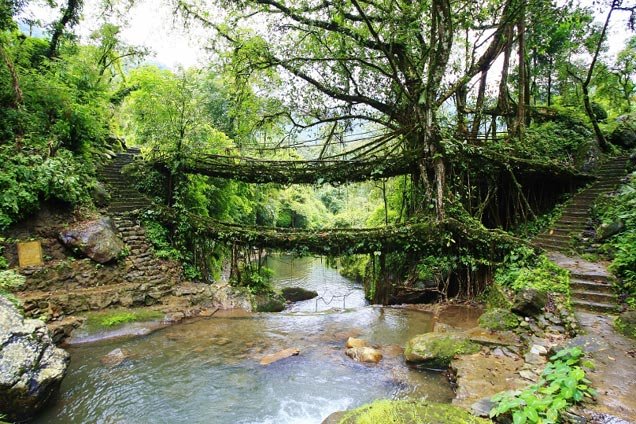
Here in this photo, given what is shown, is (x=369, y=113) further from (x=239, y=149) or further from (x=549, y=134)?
(x=549, y=134)

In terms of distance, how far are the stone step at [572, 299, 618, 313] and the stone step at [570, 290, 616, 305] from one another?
0.08 meters

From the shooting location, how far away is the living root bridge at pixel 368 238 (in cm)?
719

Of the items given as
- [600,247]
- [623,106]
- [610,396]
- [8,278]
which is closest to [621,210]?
[600,247]

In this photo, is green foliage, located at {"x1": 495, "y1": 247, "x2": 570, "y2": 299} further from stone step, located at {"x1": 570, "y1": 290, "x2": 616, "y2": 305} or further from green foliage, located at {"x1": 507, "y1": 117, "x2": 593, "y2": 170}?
green foliage, located at {"x1": 507, "y1": 117, "x2": 593, "y2": 170}

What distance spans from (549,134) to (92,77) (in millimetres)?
13423

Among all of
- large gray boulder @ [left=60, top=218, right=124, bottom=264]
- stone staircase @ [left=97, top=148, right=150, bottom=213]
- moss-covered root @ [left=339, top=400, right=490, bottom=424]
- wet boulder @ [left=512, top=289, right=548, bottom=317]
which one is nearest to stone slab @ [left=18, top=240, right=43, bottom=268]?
large gray boulder @ [left=60, top=218, right=124, bottom=264]

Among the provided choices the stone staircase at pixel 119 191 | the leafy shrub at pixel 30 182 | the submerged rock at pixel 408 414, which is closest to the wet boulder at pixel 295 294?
the stone staircase at pixel 119 191

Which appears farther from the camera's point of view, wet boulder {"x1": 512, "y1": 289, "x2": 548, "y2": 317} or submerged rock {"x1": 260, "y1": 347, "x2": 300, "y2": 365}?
submerged rock {"x1": 260, "y1": 347, "x2": 300, "y2": 365}

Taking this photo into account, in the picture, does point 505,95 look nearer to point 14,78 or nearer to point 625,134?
point 625,134

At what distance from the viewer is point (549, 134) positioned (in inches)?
410

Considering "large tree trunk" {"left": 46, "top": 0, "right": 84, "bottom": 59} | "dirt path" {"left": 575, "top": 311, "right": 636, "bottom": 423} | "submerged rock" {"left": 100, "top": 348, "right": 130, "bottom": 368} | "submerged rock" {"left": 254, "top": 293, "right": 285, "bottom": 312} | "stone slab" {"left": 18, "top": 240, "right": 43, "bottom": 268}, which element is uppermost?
"large tree trunk" {"left": 46, "top": 0, "right": 84, "bottom": 59}

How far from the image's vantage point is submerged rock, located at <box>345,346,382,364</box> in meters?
5.12

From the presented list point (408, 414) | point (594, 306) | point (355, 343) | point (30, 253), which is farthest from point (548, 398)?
point (30, 253)

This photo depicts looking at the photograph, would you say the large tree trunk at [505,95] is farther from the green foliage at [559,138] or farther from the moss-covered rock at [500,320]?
the moss-covered rock at [500,320]
